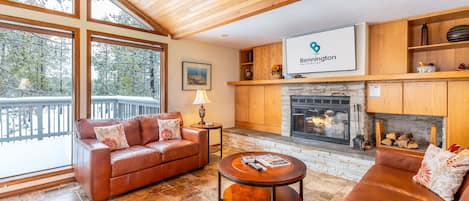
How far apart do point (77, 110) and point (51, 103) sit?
319 mm

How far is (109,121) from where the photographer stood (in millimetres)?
3324

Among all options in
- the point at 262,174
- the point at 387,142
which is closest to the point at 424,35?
the point at 387,142

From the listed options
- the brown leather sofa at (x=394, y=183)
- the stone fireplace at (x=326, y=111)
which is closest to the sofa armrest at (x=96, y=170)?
the brown leather sofa at (x=394, y=183)

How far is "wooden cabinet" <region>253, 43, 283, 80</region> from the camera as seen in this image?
16.0 ft

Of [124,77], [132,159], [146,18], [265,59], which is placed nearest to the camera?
[132,159]

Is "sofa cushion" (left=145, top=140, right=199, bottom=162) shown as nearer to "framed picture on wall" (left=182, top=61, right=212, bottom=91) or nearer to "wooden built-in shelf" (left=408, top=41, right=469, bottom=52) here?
"framed picture on wall" (left=182, top=61, right=212, bottom=91)

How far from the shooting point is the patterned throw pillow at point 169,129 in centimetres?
365

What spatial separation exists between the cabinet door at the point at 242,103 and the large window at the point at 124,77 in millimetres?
1879

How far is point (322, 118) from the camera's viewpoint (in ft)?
13.4

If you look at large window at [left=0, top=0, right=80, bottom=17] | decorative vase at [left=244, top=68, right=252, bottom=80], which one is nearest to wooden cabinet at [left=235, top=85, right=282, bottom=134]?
decorative vase at [left=244, top=68, right=252, bottom=80]

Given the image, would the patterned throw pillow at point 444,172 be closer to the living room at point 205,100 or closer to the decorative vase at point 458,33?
the living room at point 205,100

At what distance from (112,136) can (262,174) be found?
6.84 feet

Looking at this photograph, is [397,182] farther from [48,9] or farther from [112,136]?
[48,9]

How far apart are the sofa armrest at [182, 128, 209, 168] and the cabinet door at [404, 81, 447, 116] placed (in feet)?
9.33
